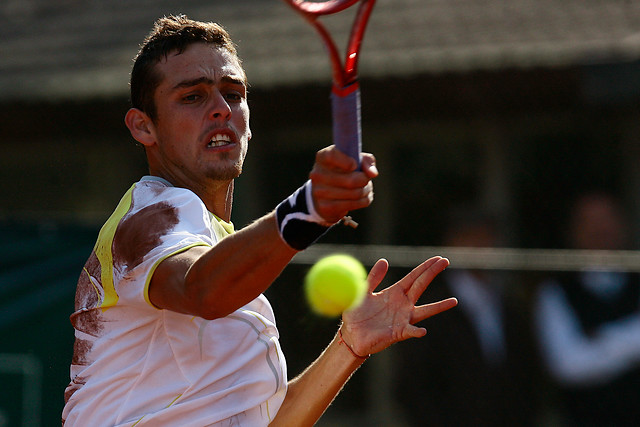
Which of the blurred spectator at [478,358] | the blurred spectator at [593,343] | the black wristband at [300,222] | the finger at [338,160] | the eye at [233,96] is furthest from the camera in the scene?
the blurred spectator at [478,358]

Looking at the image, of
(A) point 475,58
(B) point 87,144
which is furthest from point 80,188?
(A) point 475,58

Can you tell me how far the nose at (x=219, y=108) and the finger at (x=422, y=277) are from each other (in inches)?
32.6

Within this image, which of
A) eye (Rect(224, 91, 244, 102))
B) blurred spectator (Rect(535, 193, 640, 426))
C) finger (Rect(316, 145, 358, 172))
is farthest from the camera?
blurred spectator (Rect(535, 193, 640, 426))

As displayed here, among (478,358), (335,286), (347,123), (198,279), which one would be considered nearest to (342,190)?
(347,123)

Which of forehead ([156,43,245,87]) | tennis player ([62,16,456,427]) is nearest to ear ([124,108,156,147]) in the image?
tennis player ([62,16,456,427])

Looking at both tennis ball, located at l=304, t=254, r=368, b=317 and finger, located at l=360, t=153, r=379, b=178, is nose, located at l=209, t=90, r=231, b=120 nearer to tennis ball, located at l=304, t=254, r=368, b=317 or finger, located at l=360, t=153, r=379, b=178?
tennis ball, located at l=304, t=254, r=368, b=317

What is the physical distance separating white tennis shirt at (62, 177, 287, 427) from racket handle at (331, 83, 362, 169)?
62 cm

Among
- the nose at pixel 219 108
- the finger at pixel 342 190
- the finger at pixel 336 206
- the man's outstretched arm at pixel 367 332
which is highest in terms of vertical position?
the finger at pixel 342 190

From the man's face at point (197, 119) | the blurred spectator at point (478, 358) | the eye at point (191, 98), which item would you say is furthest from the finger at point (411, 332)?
the blurred spectator at point (478, 358)

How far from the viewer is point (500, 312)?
587 cm

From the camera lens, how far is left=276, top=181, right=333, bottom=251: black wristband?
6.93ft

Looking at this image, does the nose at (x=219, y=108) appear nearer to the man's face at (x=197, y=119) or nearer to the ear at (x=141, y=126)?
the man's face at (x=197, y=119)

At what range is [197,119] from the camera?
2.87 m

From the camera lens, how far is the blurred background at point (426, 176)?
5699mm
